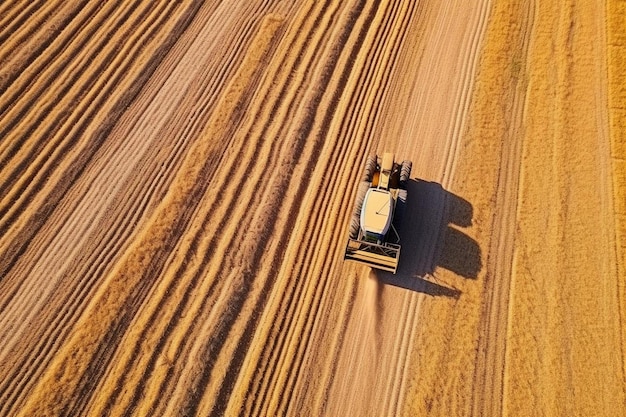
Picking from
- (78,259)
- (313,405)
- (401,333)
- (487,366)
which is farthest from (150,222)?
(487,366)

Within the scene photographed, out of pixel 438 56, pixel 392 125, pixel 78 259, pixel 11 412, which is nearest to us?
pixel 11 412

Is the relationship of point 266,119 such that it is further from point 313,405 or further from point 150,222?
point 313,405

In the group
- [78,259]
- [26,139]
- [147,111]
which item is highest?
[147,111]

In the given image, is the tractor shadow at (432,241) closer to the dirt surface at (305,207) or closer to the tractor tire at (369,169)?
the dirt surface at (305,207)

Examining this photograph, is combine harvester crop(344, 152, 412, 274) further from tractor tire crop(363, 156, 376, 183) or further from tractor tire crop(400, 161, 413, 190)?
tractor tire crop(363, 156, 376, 183)

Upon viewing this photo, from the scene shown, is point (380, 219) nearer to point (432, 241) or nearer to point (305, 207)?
point (432, 241)

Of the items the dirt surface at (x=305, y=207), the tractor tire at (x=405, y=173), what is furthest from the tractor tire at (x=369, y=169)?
the tractor tire at (x=405, y=173)

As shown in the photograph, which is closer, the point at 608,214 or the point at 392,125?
the point at 608,214

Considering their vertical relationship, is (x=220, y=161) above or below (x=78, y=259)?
above
